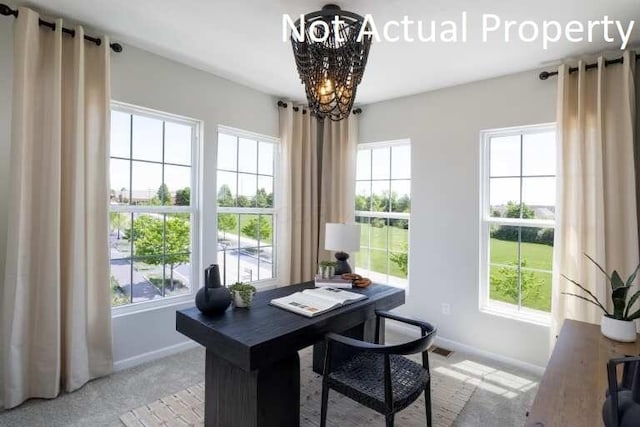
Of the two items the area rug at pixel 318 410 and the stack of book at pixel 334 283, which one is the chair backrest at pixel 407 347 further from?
the stack of book at pixel 334 283

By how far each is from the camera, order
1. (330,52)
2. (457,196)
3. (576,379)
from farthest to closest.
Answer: (457,196) < (330,52) < (576,379)

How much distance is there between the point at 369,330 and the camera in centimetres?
245

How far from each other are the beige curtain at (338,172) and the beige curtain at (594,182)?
6.34 ft

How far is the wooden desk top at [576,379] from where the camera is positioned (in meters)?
A: 1.03

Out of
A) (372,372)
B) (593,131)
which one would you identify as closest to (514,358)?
(372,372)

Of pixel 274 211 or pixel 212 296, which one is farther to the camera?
pixel 274 211

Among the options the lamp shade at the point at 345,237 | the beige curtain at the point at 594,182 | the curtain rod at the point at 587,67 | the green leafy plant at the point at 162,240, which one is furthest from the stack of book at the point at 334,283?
the curtain rod at the point at 587,67

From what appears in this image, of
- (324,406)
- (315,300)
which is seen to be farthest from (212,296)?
(324,406)

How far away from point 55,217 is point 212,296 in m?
1.22

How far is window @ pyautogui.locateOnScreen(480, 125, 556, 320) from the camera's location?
281cm

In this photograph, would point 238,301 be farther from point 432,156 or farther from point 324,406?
point 432,156

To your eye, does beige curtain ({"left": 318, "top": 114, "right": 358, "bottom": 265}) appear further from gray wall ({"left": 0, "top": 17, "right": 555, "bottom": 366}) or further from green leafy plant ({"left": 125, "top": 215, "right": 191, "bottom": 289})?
green leafy plant ({"left": 125, "top": 215, "right": 191, "bottom": 289})

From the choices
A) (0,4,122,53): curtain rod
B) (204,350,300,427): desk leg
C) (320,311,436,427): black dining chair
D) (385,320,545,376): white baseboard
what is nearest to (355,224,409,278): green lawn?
(385,320,545,376): white baseboard

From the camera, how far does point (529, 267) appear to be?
290cm
